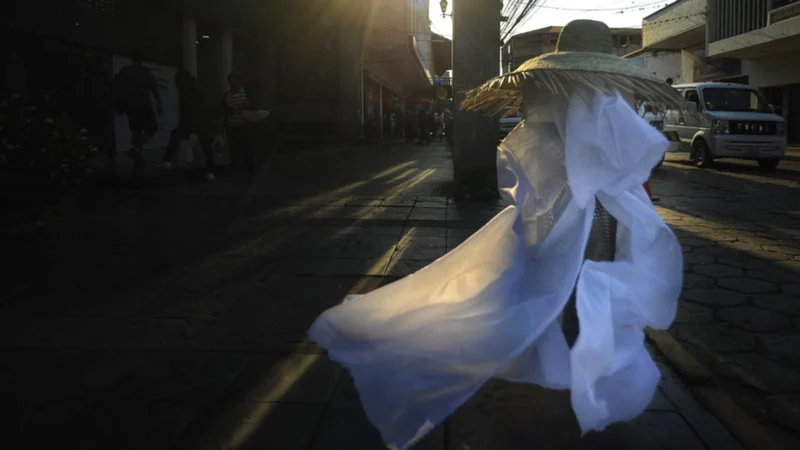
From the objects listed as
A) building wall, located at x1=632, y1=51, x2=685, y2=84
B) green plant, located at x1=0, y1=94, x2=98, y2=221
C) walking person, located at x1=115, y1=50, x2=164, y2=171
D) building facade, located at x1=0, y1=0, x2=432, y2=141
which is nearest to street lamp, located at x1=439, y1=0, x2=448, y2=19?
building facade, located at x1=0, y1=0, x2=432, y2=141

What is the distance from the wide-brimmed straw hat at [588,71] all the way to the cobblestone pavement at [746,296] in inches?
60.7

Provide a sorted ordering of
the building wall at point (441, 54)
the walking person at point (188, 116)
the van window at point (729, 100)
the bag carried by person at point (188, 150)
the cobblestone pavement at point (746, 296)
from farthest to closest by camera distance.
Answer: the building wall at point (441, 54)
the van window at point (729, 100)
the bag carried by person at point (188, 150)
the walking person at point (188, 116)
the cobblestone pavement at point (746, 296)

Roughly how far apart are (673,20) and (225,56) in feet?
85.5

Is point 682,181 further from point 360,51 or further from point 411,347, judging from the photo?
point 360,51

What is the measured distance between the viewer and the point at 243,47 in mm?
16938

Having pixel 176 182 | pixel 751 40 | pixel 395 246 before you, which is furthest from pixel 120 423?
pixel 751 40

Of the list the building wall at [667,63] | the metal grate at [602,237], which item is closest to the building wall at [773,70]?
the building wall at [667,63]

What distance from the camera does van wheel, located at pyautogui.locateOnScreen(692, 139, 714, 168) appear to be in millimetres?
14703

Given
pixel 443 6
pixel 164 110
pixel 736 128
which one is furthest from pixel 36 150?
pixel 443 6

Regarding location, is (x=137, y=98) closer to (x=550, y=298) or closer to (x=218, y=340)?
(x=218, y=340)

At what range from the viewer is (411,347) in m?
2.88

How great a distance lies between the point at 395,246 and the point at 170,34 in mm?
8204

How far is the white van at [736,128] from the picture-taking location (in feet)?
45.5

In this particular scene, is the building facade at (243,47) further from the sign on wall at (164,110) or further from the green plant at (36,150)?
the green plant at (36,150)
